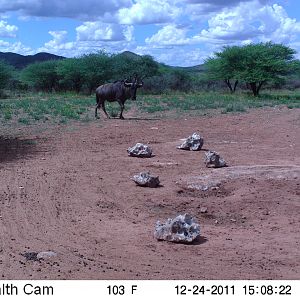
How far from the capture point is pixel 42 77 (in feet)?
183

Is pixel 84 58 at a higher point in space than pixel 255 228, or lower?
higher

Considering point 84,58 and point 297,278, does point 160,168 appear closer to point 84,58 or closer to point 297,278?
point 297,278

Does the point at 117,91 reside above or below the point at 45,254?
above

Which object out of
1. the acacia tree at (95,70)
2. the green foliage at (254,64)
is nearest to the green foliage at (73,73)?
the acacia tree at (95,70)

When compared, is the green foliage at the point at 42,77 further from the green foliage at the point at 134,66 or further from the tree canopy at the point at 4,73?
the green foliage at the point at 134,66

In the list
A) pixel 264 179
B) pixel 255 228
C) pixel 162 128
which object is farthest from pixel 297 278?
pixel 162 128

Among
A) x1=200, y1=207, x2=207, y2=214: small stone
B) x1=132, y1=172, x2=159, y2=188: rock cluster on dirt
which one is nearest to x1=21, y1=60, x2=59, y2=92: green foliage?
x1=132, y1=172, x2=159, y2=188: rock cluster on dirt

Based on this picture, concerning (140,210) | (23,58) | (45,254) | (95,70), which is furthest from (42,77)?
(23,58)

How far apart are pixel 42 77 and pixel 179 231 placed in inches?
1979

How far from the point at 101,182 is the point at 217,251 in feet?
A: 13.2

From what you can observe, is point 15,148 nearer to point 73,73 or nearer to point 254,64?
point 254,64

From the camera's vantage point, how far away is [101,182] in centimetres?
1062

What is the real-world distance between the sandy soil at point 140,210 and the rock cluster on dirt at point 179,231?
9cm

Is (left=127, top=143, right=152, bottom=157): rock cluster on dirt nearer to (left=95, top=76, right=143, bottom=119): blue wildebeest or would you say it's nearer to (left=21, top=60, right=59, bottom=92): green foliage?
(left=95, top=76, right=143, bottom=119): blue wildebeest
